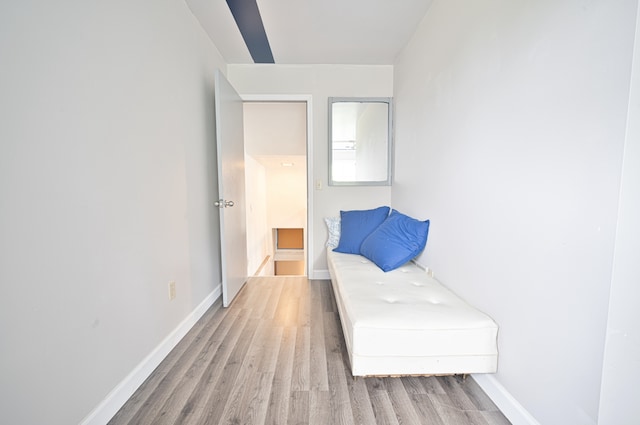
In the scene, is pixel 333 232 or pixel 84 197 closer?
pixel 84 197

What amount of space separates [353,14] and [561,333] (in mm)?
2308

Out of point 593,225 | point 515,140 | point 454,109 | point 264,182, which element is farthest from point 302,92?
point 264,182

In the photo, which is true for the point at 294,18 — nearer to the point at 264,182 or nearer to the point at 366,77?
the point at 366,77

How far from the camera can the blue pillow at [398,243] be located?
199 centimetres

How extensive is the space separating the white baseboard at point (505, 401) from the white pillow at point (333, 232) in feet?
5.68

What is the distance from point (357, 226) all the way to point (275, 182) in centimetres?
407

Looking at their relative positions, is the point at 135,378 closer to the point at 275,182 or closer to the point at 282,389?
the point at 282,389

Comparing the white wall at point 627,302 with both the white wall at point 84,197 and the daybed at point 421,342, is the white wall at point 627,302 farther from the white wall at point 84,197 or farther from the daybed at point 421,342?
the white wall at point 84,197

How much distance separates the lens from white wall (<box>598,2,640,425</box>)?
0.63 m

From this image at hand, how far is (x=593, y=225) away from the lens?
84 centimetres

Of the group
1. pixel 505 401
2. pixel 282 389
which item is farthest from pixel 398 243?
pixel 282 389

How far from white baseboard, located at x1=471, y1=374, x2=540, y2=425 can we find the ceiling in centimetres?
240

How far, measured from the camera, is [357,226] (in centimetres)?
271

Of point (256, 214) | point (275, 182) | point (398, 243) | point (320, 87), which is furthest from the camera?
point (275, 182)
